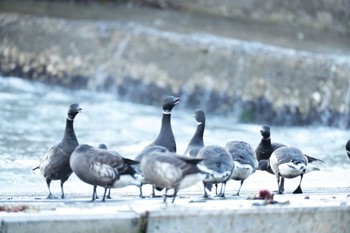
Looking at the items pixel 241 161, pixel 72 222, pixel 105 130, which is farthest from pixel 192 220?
pixel 105 130

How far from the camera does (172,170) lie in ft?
22.9

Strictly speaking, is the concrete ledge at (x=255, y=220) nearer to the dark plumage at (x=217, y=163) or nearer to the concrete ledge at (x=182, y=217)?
the concrete ledge at (x=182, y=217)

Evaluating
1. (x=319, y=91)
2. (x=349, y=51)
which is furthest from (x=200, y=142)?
(x=349, y=51)

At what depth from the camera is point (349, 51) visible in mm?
18203

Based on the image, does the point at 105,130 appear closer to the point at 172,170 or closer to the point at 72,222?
the point at 172,170

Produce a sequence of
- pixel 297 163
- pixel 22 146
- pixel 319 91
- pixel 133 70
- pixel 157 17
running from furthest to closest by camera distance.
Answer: pixel 157 17
pixel 133 70
pixel 319 91
pixel 22 146
pixel 297 163

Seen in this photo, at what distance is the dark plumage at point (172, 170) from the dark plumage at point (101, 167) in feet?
0.91

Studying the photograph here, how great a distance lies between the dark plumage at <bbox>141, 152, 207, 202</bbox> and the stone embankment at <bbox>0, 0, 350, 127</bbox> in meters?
8.97

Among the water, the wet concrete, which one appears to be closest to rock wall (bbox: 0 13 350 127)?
the water

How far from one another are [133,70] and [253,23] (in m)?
4.51

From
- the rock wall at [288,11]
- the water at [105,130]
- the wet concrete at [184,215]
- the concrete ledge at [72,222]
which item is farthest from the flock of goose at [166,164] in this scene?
the rock wall at [288,11]

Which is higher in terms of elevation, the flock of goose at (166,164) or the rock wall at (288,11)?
the rock wall at (288,11)

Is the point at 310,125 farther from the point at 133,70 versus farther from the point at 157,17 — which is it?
the point at 157,17

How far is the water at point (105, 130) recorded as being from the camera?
1186 cm
